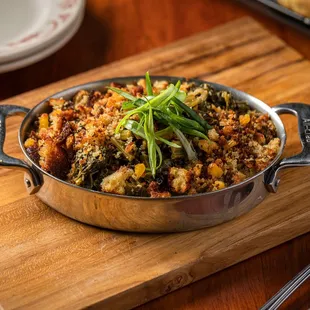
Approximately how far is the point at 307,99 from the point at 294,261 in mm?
790

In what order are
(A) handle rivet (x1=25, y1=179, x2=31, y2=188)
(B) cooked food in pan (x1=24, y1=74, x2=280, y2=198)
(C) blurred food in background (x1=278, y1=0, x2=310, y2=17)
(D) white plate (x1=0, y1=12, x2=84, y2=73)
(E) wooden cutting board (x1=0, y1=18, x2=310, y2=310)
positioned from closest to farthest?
1. (E) wooden cutting board (x1=0, y1=18, x2=310, y2=310)
2. (B) cooked food in pan (x1=24, y1=74, x2=280, y2=198)
3. (A) handle rivet (x1=25, y1=179, x2=31, y2=188)
4. (D) white plate (x1=0, y1=12, x2=84, y2=73)
5. (C) blurred food in background (x1=278, y1=0, x2=310, y2=17)

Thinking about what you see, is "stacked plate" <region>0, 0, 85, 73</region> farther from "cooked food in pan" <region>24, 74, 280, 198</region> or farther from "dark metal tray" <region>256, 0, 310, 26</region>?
"dark metal tray" <region>256, 0, 310, 26</region>

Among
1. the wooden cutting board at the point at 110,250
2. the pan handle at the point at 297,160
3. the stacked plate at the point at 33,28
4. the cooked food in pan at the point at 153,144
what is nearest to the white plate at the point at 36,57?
the stacked plate at the point at 33,28

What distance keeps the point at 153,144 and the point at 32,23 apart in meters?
1.23

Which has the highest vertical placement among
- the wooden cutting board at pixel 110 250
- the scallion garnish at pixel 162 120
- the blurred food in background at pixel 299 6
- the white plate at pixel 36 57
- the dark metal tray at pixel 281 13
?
the scallion garnish at pixel 162 120

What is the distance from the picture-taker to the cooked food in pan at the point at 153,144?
203cm

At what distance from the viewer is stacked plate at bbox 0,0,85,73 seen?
2.80 metres

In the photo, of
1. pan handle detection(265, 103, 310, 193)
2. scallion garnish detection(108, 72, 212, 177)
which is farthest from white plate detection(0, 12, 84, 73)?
pan handle detection(265, 103, 310, 193)

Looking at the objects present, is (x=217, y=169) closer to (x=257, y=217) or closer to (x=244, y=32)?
(x=257, y=217)

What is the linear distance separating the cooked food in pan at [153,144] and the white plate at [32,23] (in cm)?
60

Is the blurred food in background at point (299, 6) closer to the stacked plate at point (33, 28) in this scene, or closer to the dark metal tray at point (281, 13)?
the dark metal tray at point (281, 13)

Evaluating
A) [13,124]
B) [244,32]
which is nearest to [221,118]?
[13,124]

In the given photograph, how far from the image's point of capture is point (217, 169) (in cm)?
205

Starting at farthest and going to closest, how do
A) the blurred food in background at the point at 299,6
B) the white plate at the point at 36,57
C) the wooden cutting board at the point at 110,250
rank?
the blurred food in background at the point at 299,6 → the white plate at the point at 36,57 → the wooden cutting board at the point at 110,250
